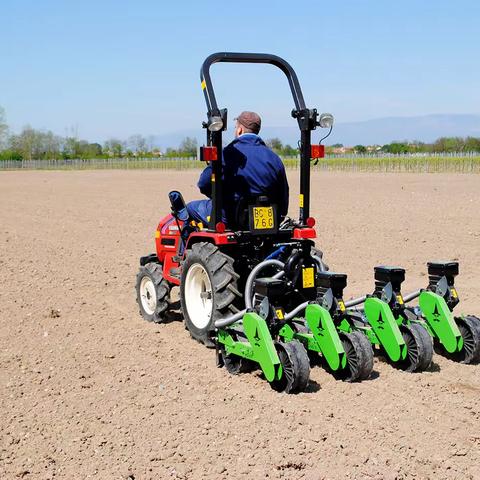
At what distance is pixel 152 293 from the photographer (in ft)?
23.4

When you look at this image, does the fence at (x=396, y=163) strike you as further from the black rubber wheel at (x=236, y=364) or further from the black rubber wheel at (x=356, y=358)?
the black rubber wheel at (x=356, y=358)

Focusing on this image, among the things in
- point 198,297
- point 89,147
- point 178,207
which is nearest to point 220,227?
point 198,297

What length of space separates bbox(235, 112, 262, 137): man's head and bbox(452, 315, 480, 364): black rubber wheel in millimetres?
2252

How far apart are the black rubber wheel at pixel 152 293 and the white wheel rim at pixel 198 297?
0.77 meters

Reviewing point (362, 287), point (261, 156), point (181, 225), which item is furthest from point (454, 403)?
point (362, 287)

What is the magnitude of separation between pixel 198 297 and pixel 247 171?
1.18 m

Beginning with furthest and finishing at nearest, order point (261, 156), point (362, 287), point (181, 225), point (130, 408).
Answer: point (362, 287) < point (181, 225) < point (261, 156) < point (130, 408)

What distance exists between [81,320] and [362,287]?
326 cm

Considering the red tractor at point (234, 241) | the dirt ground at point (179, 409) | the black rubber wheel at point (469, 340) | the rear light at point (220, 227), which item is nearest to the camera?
the dirt ground at point (179, 409)

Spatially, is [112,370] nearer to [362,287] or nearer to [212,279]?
[212,279]

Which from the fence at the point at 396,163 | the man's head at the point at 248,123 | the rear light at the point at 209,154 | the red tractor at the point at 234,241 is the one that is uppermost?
the man's head at the point at 248,123

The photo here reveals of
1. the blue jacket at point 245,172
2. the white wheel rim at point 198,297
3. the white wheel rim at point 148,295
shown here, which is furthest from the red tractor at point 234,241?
the white wheel rim at point 148,295

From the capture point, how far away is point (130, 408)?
4.68 m

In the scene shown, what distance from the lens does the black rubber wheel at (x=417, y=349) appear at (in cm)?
521
